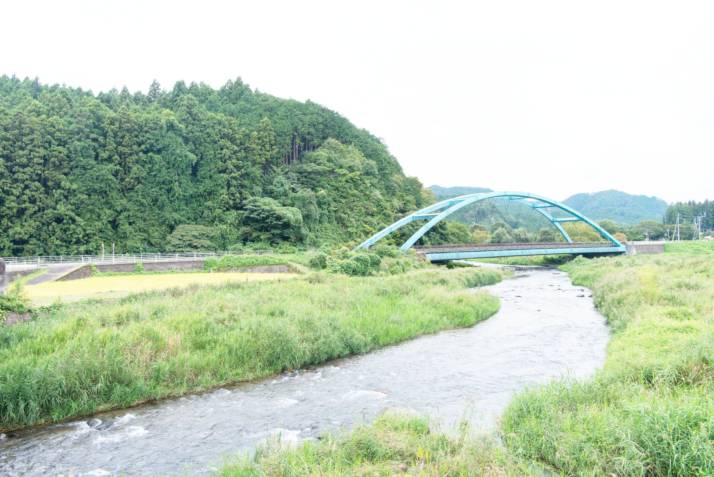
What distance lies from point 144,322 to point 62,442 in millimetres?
4710

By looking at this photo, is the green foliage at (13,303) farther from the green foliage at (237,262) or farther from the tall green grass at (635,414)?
the green foliage at (237,262)

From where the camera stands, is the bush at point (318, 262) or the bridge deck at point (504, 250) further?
the bridge deck at point (504, 250)

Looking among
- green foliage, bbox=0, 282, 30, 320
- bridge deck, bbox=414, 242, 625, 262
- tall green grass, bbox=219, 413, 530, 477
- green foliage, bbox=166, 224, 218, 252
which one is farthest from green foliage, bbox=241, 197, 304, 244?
tall green grass, bbox=219, 413, 530, 477

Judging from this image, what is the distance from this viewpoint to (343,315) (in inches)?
619

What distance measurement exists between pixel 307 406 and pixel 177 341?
12.7 ft

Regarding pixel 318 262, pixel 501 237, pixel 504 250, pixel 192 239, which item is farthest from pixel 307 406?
pixel 501 237

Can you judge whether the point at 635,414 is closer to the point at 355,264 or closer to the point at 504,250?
the point at 355,264

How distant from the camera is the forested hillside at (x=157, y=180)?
3734 cm

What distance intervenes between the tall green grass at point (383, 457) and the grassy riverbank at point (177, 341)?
4404mm

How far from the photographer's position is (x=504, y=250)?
1849 inches

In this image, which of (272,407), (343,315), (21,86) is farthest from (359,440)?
(21,86)

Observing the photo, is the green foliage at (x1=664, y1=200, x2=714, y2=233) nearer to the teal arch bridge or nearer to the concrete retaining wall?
the teal arch bridge

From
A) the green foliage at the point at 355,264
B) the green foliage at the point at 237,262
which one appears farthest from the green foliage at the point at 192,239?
the green foliage at the point at 355,264

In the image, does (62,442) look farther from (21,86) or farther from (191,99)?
(21,86)
